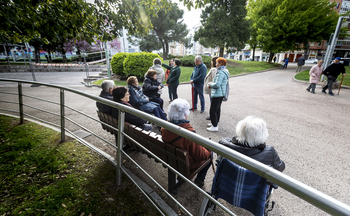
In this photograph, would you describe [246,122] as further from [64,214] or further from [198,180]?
[64,214]

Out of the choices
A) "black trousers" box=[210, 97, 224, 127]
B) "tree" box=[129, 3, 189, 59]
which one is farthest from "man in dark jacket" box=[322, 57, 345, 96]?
"tree" box=[129, 3, 189, 59]

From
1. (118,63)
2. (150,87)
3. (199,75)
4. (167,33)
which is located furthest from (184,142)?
(167,33)

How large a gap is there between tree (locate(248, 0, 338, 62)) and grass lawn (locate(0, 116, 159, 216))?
1085 inches

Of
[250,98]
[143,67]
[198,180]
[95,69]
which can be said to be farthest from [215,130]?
[95,69]

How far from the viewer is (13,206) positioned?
196 centimetres

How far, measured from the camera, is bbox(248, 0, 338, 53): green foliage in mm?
22500

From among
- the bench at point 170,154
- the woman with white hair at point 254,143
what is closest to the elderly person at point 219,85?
the bench at point 170,154

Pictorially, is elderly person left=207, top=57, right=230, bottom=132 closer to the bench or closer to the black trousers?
the black trousers

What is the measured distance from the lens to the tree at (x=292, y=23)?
73.8 feet

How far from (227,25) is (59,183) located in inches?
954

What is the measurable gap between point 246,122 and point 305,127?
413cm

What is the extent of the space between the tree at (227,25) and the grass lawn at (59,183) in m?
23.2

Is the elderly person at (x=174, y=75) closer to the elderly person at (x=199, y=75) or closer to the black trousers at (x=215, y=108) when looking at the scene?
the elderly person at (x=199, y=75)

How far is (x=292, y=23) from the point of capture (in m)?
22.0
